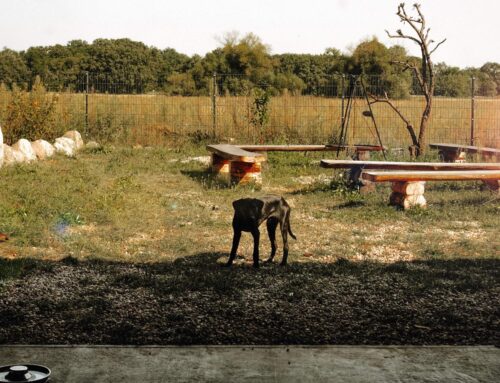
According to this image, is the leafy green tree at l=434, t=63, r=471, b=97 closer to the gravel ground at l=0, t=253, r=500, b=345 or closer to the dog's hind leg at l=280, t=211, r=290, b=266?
the gravel ground at l=0, t=253, r=500, b=345

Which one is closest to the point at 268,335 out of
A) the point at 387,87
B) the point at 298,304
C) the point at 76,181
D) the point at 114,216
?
the point at 298,304

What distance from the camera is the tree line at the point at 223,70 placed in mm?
21156

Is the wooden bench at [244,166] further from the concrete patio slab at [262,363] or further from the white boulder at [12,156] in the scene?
the concrete patio slab at [262,363]

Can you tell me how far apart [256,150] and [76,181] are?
3.94 meters

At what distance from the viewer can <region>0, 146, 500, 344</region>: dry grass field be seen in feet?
13.9

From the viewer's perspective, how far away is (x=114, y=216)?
317 inches

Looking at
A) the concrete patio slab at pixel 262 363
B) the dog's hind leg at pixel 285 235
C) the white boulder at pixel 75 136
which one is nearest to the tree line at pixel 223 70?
the white boulder at pixel 75 136

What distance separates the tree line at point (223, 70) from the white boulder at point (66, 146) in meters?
2.11

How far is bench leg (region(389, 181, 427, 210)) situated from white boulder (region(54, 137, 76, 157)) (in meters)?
7.39

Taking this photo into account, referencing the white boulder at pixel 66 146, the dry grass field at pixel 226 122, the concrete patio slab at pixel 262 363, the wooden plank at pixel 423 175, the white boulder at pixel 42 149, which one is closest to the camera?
the concrete patio slab at pixel 262 363

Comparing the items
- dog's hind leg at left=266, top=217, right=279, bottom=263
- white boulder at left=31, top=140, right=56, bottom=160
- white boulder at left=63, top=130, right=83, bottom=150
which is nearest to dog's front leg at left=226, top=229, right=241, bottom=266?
dog's hind leg at left=266, top=217, right=279, bottom=263

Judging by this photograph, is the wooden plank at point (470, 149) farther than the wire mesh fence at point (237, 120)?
No

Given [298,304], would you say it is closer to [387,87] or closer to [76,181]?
[76,181]

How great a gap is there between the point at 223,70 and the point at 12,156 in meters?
22.9
